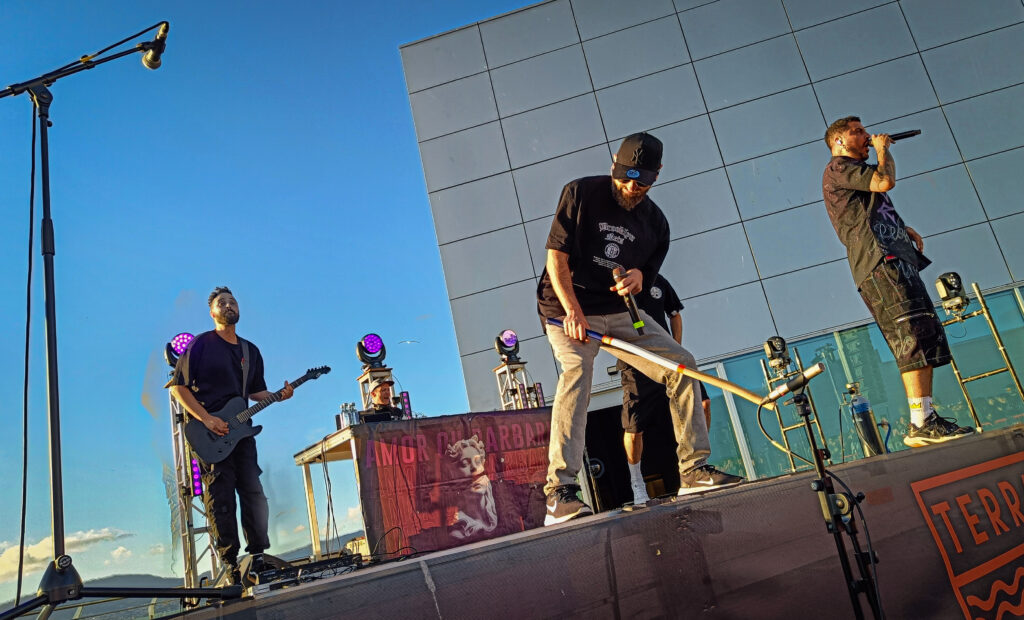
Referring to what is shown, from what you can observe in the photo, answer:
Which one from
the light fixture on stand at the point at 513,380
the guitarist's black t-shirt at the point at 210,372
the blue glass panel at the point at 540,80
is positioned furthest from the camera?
the blue glass panel at the point at 540,80

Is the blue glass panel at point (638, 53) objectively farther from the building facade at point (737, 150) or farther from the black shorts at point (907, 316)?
the black shorts at point (907, 316)

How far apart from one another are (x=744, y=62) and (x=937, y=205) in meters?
3.28

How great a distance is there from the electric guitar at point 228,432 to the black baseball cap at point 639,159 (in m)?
2.50

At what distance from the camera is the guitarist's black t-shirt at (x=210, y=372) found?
12.4ft

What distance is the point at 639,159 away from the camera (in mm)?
2586

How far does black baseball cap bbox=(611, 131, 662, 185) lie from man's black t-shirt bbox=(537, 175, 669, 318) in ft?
0.52

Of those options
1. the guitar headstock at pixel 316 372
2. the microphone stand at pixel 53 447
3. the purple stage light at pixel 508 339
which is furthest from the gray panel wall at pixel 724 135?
the microphone stand at pixel 53 447

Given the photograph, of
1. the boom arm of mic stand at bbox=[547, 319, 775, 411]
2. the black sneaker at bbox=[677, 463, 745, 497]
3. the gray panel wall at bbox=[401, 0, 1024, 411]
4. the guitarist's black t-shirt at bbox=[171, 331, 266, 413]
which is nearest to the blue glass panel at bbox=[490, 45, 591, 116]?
the gray panel wall at bbox=[401, 0, 1024, 411]

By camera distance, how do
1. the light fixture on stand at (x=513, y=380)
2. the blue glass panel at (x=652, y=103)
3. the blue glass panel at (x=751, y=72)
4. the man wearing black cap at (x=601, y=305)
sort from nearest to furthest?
the man wearing black cap at (x=601, y=305) → the light fixture on stand at (x=513, y=380) → the blue glass panel at (x=751, y=72) → the blue glass panel at (x=652, y=103)

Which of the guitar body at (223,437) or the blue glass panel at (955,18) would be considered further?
the blue glass panel at (955,18)

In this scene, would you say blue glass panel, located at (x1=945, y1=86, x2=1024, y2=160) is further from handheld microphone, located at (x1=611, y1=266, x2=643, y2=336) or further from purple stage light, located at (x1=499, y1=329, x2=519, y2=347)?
handheld microphone, located at (x1=611, y1=266, x2=643, y2=336)

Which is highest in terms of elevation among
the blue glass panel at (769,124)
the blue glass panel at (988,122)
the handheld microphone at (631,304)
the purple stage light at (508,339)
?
the blue glass panel at (769,124)

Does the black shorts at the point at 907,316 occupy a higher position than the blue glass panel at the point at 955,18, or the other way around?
the blue glass panel at the point at 955,18

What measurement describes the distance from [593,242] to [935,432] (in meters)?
1.60
